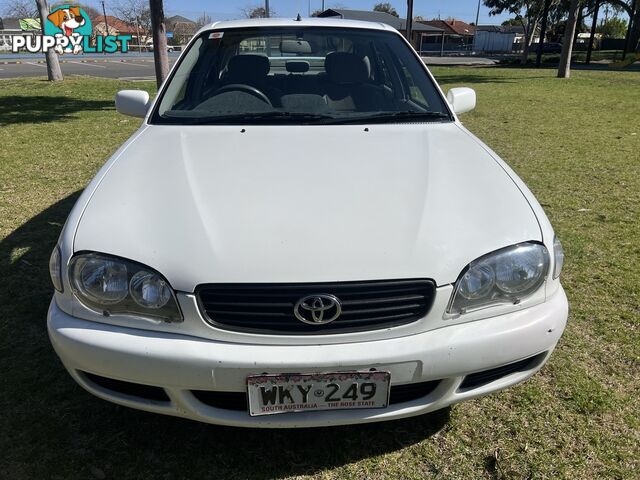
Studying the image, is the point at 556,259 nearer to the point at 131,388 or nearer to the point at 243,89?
the point at 131,388

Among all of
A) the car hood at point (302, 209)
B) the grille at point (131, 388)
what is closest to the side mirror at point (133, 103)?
the car hood at point (302, 209)

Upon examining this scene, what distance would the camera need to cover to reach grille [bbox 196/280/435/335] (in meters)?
1.52

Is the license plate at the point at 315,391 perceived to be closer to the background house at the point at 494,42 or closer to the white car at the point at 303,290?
the white car at the point at 303,290

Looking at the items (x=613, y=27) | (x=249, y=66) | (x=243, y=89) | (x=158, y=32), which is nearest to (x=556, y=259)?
(x=243, y=89)

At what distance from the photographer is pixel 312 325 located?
1.53 meters

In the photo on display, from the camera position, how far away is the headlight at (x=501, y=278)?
1.62 metres

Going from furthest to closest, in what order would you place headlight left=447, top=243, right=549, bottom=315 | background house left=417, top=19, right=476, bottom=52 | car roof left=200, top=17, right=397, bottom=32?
background house left=417, top=19, right=476, bottom=52 → car roof left=200, top=17, right=397, bottom=32 → headlight left=447, top=243, right=549, bottom=315

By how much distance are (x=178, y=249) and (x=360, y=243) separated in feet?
1.85

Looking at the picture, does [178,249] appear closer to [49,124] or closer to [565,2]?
[49,124]

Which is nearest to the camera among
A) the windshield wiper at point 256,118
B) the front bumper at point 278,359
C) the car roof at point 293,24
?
the front bumper at point 278,359

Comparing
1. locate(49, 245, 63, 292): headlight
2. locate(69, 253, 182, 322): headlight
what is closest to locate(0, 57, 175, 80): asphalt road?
locate(49, 245, 63, 292): headlight

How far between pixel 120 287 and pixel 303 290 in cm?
58

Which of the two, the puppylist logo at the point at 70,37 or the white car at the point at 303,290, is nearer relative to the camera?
the white car at the point at 303,290

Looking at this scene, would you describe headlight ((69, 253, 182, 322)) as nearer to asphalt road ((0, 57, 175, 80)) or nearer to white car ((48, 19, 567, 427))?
white car ((48, 19, 567, 427))
